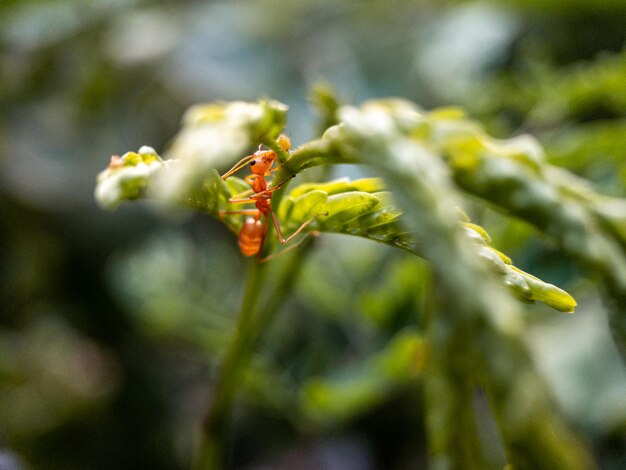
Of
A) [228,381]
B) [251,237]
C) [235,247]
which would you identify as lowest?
[235,247]

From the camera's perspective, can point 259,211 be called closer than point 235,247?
Yes

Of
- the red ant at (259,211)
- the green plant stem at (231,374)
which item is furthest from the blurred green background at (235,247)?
the red ant at (259,211)

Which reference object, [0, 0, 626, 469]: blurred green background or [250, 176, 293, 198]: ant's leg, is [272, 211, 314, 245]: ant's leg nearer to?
[250, 176, 293, 198]: ant's leg

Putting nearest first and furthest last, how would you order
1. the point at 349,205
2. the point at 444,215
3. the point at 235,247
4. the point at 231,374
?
the point at 444,215, the point at 349,205, the point at 231,374, the point at 235,247

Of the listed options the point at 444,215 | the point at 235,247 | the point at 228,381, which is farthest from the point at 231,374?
the point at 235,247

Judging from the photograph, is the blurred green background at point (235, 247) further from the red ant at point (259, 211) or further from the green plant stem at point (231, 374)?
the red ant at point (259, 211)

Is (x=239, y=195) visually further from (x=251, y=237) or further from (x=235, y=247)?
(x=235, y=247)

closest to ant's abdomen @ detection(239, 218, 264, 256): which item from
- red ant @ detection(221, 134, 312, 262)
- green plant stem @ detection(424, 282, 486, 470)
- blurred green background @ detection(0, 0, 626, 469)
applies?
red ant @ detection(221, 134, 312, 262)

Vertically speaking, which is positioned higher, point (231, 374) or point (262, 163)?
point (262, 163)

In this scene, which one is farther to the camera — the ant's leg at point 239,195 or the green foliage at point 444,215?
the ant's leg at point 239,195
